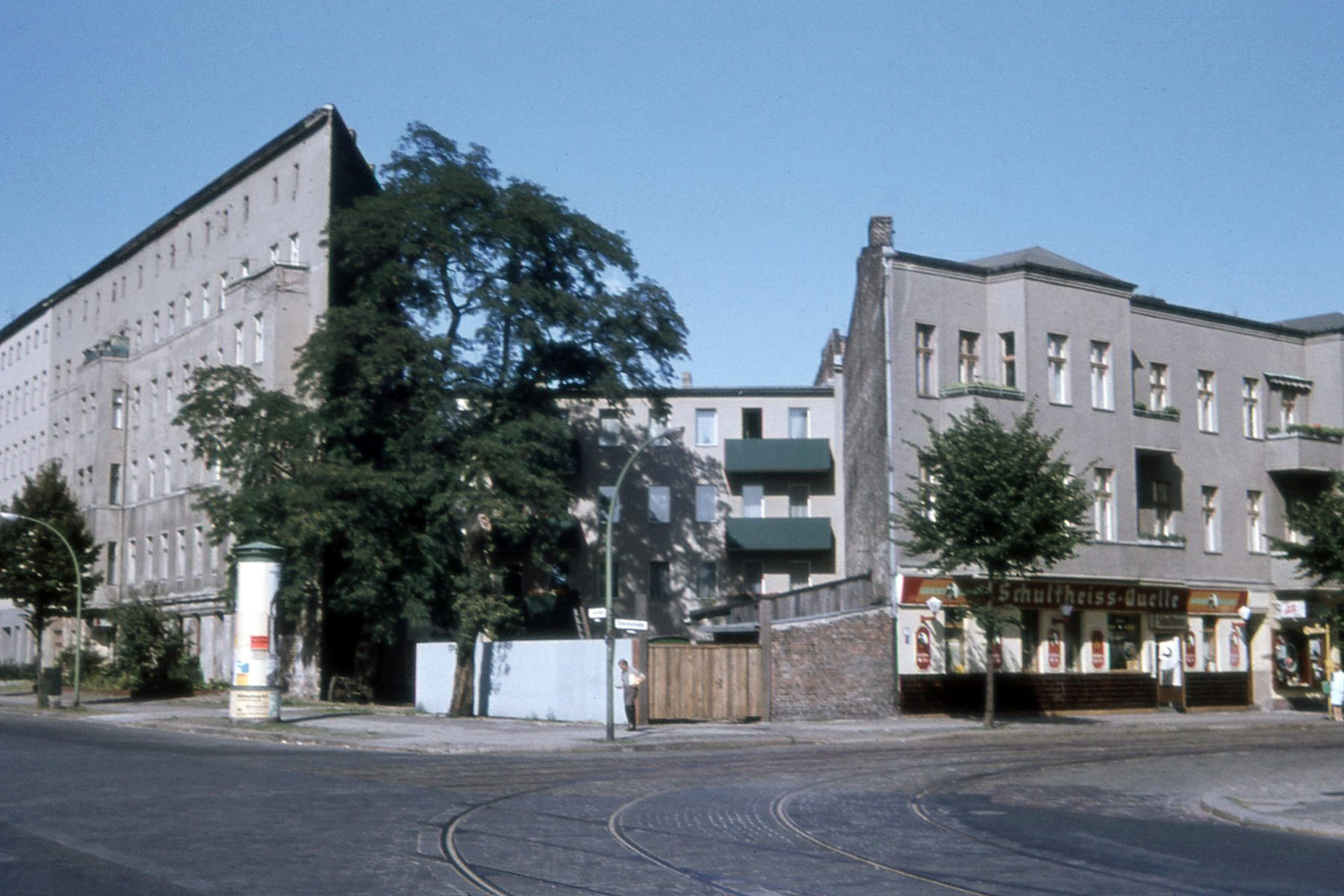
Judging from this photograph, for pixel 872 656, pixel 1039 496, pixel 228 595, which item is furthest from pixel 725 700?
pixel 228 595

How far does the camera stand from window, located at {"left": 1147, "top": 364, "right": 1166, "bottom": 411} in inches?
1767

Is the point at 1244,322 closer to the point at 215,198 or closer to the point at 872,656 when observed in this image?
the point at 872,656

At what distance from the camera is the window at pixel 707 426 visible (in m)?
63.4

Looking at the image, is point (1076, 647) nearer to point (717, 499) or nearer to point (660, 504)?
point (717, 499)

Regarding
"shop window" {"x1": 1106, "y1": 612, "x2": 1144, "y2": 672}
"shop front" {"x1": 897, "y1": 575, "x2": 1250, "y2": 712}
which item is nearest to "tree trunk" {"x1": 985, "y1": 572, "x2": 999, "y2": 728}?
"shop front" {"x1": 897, "y1": 575, "x2": 1250, "y2": 712}

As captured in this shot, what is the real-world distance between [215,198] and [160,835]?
Answer: 50954mm

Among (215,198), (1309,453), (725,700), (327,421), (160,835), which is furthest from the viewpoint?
(215,198)

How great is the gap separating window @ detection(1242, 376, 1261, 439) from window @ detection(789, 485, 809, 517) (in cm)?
2014

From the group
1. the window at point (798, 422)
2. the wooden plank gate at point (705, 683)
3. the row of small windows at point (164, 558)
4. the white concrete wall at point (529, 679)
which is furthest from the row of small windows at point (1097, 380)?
the row of small windows at point (164, 558)

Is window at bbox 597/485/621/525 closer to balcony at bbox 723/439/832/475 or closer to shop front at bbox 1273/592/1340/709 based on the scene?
balcony at bbox 723/439/832/475

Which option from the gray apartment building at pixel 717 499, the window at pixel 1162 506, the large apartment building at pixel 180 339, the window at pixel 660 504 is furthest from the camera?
the window at pixel 660 504

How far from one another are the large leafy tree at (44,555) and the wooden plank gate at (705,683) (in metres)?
27.7

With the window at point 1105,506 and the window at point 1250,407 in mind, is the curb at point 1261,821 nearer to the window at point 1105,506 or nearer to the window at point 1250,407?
the window at point 1105,506

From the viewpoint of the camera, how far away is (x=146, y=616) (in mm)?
50094
